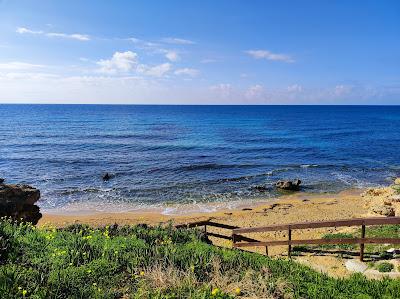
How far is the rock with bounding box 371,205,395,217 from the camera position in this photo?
59.5 feet

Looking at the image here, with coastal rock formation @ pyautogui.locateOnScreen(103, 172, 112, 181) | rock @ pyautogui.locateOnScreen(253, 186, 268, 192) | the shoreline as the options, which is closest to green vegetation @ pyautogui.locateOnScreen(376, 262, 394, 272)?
the shoreline

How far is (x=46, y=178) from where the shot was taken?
34.1m

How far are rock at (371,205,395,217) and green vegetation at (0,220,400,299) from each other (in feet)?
41.5

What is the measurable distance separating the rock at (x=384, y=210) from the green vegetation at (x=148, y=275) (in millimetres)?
12654

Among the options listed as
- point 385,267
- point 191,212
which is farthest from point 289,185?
point 385,267

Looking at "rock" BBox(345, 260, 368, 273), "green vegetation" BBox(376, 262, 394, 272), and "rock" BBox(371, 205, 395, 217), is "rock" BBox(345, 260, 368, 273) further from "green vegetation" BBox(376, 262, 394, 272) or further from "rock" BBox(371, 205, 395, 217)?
"rock" BBox(371, 205, 395, 217)

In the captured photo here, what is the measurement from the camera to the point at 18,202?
1672 cm

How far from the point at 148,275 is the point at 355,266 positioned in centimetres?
593

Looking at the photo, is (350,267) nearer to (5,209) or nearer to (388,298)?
(388,298)

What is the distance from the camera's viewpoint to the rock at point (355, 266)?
356 inches

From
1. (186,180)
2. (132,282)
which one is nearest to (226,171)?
(186,180)

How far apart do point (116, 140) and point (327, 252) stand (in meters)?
54.3

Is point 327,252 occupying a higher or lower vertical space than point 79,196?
higher

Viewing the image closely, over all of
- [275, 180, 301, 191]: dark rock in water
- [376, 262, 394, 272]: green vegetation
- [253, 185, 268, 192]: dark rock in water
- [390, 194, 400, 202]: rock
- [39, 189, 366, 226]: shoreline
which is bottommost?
[39, 189, 366, 226]: shoreline
